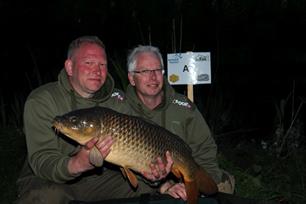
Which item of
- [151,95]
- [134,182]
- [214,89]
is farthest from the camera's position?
[214,89]

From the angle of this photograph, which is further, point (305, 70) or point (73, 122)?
point (305, 70)

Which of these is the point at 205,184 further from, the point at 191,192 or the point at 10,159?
the point at 10,159

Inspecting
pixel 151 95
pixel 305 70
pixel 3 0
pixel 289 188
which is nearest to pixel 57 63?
pixel 3 0

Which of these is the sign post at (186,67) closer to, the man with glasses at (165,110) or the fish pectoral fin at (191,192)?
the man with glasses at (165,110)

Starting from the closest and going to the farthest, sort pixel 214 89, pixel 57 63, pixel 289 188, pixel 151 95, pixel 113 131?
pixel 113 131, pixel 151 95, pixel 289 188, pixel 214 89, pixel 57 63

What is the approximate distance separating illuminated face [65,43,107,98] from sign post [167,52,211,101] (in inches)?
59.3

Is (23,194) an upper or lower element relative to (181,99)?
lower

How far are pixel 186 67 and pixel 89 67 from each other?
1.67 m

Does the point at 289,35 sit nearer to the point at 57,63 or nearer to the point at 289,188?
the point at 57,63

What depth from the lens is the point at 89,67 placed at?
3.58m

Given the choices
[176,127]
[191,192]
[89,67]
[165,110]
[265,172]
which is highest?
[89,67]

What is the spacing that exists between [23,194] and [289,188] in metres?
3.03

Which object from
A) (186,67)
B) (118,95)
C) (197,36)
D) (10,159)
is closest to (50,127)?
(118,95)

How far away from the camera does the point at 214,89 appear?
8.67 meters
